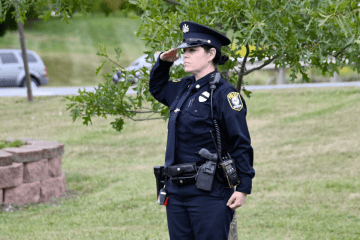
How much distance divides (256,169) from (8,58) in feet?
42.1

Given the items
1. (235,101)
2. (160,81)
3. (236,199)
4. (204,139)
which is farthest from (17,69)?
(236,199)

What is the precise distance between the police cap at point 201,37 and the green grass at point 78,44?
905 inches

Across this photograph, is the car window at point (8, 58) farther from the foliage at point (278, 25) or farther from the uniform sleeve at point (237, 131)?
the uniform sleeve at point (237, 131)

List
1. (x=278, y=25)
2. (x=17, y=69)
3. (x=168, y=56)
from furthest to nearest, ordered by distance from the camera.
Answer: (x=17, y=69) → (x=278, y=25) → (x=168, y=56)

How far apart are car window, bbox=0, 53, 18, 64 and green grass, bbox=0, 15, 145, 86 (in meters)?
6.79

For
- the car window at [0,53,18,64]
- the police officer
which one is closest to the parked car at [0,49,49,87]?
the car window at [0,53,18,64]

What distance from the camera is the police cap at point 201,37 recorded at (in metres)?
2.99

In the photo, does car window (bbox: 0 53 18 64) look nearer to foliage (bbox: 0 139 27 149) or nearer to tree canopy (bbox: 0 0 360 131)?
foliage (bbox: 0 139 27 149)

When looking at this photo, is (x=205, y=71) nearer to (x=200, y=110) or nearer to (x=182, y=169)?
(x=200, y=110)

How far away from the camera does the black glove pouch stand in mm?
2906

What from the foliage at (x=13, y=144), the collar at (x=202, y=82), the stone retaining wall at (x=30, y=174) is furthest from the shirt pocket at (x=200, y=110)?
the foliage at (x=13, y=144)

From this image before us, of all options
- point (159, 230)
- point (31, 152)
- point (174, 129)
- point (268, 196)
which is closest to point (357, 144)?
point (268, 196)

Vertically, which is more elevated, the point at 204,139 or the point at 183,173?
the point at 204,139

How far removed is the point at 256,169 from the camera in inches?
375
